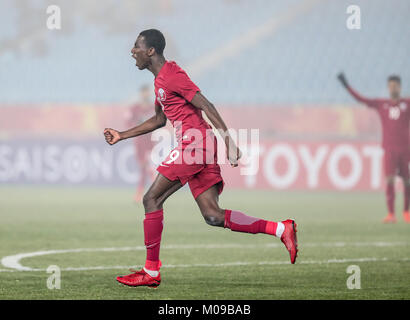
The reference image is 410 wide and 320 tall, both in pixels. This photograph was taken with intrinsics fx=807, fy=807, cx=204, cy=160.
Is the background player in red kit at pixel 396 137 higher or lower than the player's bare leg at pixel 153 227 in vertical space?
higher

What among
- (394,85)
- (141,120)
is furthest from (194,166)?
(141,120)

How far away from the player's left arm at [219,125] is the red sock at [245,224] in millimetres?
438

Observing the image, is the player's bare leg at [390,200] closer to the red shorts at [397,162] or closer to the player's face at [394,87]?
the red shorts at [397,162]

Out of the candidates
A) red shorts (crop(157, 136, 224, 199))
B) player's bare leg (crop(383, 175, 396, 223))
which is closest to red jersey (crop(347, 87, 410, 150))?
player's bare leg (crop(383, 175, 396, 223))

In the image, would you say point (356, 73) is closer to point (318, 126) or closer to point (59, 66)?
point (318, 126)

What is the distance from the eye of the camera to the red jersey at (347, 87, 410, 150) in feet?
40.6

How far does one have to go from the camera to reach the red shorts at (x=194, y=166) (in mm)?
5980

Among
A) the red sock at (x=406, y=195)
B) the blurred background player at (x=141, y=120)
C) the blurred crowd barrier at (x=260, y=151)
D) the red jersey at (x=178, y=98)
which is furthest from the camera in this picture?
the blurred crowd barrier at (x=260, y=151)

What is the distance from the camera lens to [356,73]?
78.1 feet

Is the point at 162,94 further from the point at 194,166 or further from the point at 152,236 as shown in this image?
the point at 152,236

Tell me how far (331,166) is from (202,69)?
8.23m

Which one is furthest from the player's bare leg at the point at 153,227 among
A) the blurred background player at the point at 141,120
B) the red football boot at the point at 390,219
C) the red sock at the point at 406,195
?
the blurred background player at the point at 141,120
